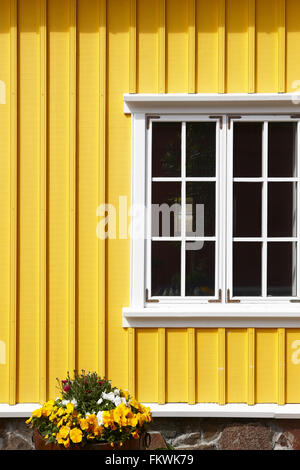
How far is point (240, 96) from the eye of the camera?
437 centimetres

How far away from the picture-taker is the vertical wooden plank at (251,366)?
4.42m

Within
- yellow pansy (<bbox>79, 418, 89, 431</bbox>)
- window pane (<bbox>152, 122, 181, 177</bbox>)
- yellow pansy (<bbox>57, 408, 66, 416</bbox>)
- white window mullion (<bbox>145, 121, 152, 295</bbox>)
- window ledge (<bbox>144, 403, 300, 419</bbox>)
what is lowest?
window ledge (<bbox>144, 403, 300, 419</bbox>)

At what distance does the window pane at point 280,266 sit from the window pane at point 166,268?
0.72 meters

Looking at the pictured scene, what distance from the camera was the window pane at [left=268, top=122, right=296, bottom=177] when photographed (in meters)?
4.49

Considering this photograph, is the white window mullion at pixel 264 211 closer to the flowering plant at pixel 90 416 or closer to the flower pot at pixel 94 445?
the flowering plant at pixel 90 416

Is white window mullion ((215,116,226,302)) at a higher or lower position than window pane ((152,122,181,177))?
lower

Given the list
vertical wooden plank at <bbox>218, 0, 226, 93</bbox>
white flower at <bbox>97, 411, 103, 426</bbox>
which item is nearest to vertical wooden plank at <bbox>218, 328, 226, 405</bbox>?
white flower at <bbox>97, 411, 103, 426</bbox>

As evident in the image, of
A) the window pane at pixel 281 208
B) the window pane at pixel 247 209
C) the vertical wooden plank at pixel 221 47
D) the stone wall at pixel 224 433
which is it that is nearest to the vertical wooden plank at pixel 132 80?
the stone wall at pixel 224 433

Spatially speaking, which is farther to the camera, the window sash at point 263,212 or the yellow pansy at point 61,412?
the window sash at point 263,212

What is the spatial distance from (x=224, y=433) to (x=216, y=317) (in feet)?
2.93

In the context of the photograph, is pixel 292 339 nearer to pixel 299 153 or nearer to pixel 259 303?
pixel 259 303

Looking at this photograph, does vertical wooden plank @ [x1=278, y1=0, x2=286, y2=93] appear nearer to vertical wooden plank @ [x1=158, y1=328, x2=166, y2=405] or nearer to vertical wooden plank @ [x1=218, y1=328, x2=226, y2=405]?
vertical wooden plank @ [x1=218, y1=328, x2=226, y2=405]

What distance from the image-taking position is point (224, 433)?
4.42m

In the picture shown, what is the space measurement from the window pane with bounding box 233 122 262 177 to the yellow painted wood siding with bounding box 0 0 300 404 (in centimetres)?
30
